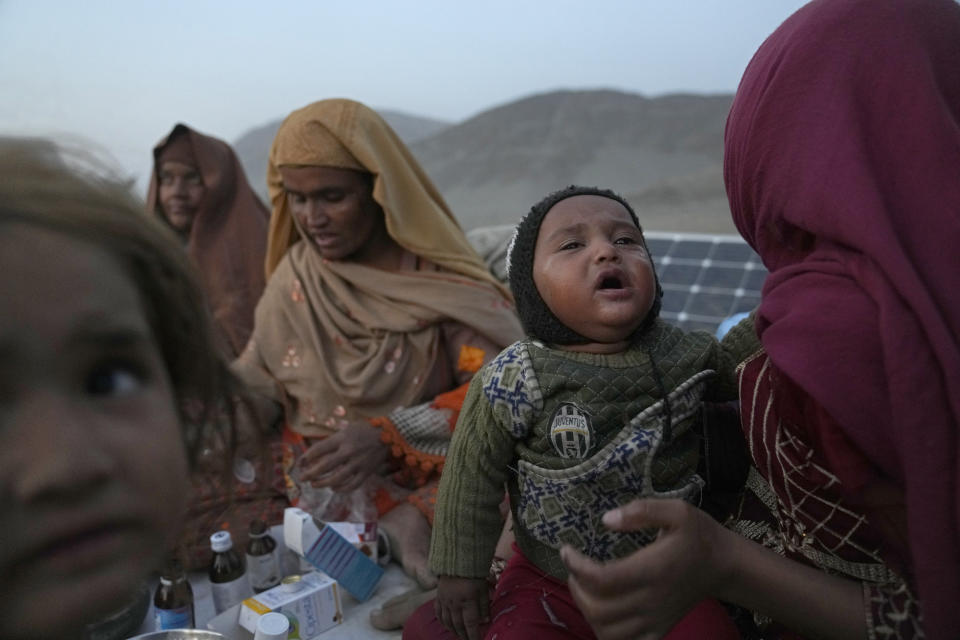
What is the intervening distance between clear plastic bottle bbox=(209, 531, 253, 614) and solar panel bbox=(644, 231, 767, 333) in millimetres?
2530

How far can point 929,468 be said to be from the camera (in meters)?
1.10

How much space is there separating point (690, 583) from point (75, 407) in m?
0.93

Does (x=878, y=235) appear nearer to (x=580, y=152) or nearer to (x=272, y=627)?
(x=272, y=627)

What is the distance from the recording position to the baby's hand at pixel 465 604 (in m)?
1.73

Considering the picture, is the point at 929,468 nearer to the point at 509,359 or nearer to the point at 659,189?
the point at 509,359

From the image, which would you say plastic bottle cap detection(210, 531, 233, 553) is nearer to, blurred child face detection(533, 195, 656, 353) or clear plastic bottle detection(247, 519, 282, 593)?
clear plastic bottle detection(247, 519, 282, 593)

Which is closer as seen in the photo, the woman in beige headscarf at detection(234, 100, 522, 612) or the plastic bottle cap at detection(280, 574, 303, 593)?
the plastic bottle cap at detection(280, 574, 303, 593)

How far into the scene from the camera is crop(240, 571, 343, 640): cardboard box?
→ 217cm

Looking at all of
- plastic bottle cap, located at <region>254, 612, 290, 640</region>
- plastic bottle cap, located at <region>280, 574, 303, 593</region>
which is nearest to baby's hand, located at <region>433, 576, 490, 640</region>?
plastic bottle cap, located at <region>254, 612, 290, 640</region>

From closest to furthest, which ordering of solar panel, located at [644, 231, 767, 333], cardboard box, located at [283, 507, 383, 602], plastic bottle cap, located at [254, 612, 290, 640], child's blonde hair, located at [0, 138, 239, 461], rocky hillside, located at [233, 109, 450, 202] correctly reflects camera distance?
child's blonde hair, located at [0, 138, 239, 461], plastic bottle cap, located at [254, 612, 290, 640], cardboard box, located at [283, 507, 383, 602], solar panel, located at [644, 231, 767, 333], rocky hillside, located at [233, 109, 450, 202]

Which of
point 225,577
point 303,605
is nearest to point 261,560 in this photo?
point 225,577

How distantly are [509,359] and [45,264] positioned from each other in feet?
3.61

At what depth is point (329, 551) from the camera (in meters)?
2.49

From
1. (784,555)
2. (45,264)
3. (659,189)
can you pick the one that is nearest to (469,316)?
(784,555)
